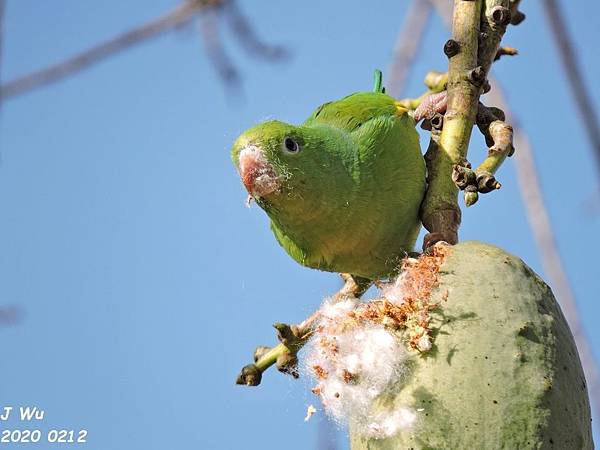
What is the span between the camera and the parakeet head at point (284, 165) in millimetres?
3150

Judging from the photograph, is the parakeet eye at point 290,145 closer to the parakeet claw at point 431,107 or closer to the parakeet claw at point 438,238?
the parakeet claw at point 438,238

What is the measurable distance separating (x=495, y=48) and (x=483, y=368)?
4.49 feet

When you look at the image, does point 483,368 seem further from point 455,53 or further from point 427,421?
point 455,53

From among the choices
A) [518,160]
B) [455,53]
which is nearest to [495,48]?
[455,53]

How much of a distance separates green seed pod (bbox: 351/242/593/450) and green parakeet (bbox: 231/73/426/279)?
0.57 metres

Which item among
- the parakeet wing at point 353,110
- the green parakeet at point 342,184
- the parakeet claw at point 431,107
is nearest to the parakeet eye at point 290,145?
the green parakeet at point 342,184

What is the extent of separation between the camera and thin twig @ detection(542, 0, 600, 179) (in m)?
2.73

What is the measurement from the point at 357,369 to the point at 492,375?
1.33ft

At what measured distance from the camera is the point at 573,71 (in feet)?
9.15

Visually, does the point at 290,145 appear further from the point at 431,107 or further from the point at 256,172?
the point at 431,107

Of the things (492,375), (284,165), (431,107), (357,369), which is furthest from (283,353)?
(431,107)

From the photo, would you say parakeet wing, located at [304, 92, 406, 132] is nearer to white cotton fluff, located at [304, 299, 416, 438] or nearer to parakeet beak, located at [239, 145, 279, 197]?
parakeet beak, located at [239, 145, 279, 197]

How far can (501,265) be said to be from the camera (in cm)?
284

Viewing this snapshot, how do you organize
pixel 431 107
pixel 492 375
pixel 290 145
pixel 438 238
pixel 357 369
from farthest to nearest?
1. pixel 431 107
2. pixel 290 145
3. pixel 438 238
4. pixel 357 369
5. pixel 492 375
